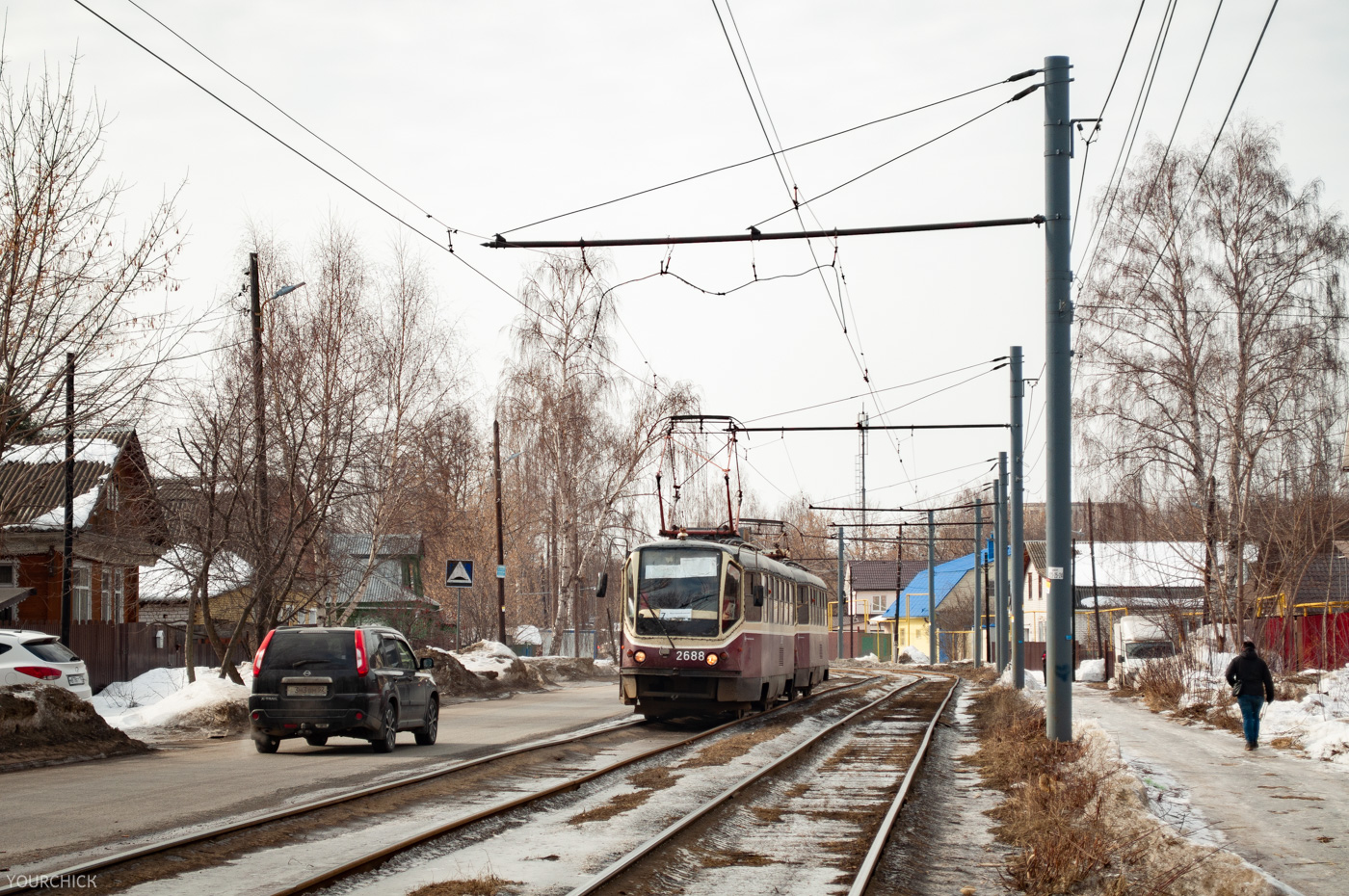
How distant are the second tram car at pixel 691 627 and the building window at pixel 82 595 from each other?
66.9 ft

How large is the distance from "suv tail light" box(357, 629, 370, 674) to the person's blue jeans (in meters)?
11.3

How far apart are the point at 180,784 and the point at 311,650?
3257mm

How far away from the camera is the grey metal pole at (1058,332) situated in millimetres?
14977

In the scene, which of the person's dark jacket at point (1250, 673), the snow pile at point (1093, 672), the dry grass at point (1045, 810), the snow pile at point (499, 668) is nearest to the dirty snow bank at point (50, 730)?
the dry grass at point (1045, 810)

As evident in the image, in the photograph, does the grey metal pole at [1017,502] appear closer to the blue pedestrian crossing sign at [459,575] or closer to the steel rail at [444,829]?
the blue pedestrian crossing sign at [459,575]

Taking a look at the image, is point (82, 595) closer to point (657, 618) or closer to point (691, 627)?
point (657, 618)

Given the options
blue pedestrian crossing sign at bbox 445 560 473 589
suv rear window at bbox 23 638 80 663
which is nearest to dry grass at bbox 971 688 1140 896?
blue pedestrian crossing sign at bbox 445 560 473 589

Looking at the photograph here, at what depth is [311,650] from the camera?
52.7 feet

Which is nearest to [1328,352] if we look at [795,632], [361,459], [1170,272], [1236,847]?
[1170,272]

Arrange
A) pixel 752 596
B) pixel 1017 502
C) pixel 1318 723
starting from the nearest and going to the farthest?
1. pixel 1318 723
2. pixel 752 596
3. pixel 1017 502

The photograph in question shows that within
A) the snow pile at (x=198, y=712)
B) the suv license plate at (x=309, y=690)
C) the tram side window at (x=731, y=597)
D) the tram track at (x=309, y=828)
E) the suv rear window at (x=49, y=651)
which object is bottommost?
the snow pile at (x=198, y=712)

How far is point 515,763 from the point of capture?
14.9 metres

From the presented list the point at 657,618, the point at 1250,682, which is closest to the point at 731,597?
the point at 657,618

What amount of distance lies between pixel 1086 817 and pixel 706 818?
3.07m
